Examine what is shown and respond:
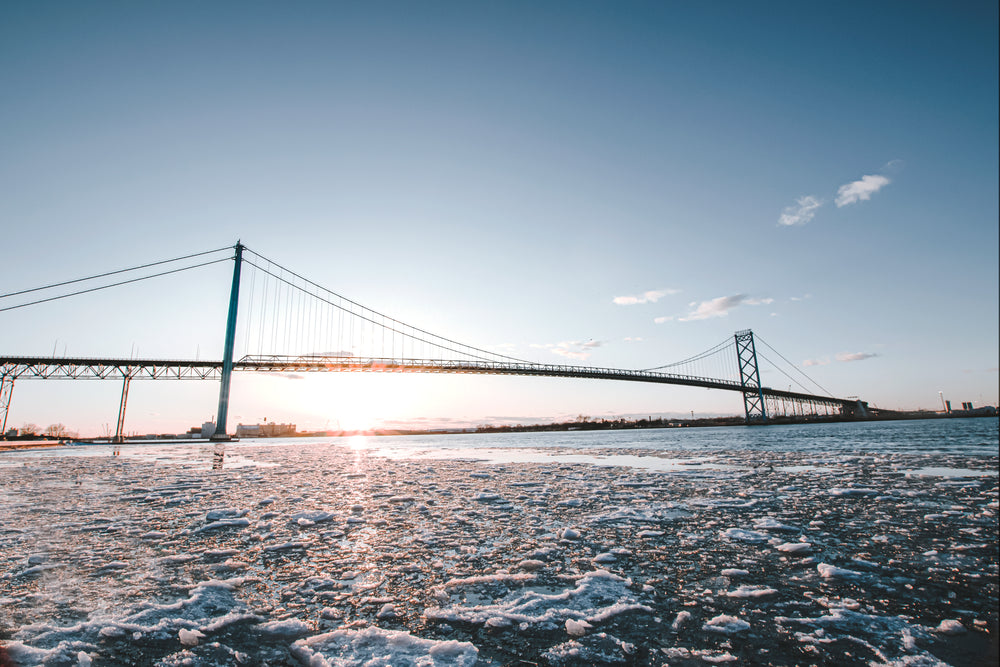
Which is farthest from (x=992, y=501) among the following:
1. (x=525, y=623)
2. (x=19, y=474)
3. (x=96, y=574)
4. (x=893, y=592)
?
(x=19, y=474)

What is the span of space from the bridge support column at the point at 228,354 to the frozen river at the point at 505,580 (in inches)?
1039

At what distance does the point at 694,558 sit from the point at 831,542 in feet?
4.34

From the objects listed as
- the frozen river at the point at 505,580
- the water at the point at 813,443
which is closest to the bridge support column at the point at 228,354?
the water at the point at 813,443

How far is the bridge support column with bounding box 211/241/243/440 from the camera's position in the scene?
28672mm

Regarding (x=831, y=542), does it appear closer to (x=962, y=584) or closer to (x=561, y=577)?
(x=962, y=584)

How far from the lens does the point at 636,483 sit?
7.14 meters

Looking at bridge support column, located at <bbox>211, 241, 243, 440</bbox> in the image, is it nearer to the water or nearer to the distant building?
the water

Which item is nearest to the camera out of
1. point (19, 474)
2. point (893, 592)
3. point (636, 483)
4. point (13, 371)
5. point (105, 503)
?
point (893, 592)

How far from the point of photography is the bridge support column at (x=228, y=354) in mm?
28672

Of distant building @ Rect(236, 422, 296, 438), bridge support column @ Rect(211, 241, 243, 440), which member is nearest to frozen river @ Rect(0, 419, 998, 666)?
bridge support column @ Rect(211, 241, 243, 440)

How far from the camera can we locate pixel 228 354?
96.4 feet

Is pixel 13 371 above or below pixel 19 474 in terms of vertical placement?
above

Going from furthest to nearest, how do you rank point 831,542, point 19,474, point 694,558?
point 19,474, point 831,542, point 694,558

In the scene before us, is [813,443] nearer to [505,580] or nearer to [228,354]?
[505,580]
